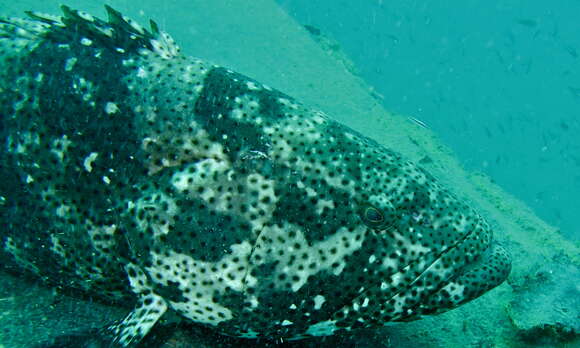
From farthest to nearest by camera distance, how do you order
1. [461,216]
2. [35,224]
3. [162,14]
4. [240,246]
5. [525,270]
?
1. [162,14]
2. [525,270]
3. [35,224]
4. [461,216]
5. [240,246]

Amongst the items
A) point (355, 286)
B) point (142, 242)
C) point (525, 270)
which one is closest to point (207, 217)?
point (142, 242)

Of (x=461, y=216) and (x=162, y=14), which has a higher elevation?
(x=162, y=14)

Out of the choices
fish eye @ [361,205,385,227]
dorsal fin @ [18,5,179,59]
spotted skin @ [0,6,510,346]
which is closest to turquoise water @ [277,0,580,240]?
spotted skin @ [0,6,510,346]

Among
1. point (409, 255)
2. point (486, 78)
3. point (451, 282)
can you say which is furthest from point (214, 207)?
point (486, 78)

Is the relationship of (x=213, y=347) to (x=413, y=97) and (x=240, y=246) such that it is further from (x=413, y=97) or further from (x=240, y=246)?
(x=413, y=97)

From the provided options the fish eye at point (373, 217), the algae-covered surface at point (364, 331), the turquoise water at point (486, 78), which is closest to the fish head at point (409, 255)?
the fish eye at point (373, 217)

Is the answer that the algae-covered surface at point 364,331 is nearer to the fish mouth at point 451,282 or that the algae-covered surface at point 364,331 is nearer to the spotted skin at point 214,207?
the spotted skin at point 214,207
